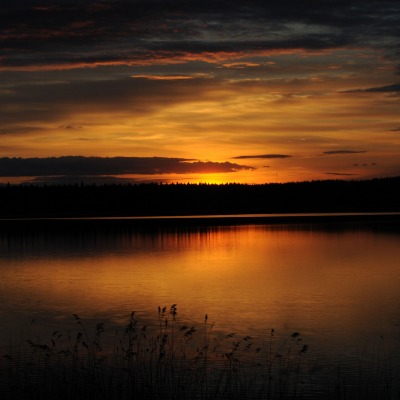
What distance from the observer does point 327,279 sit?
32250 mm

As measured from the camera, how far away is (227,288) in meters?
29.6

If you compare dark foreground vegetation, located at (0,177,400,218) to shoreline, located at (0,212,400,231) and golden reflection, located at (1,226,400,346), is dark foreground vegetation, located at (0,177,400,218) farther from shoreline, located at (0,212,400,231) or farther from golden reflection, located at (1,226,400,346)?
golden reflection, located at (1,226,400,346)

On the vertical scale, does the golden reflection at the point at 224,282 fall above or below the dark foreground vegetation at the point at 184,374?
below

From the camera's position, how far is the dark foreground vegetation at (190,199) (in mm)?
173000

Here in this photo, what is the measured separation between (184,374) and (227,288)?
1460 cm

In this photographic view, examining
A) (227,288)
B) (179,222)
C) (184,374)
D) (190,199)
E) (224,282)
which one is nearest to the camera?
(184,374)

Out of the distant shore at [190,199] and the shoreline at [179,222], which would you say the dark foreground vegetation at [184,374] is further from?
the distant shore at [190,199]

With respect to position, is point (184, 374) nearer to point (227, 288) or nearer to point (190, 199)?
point (227, 288)

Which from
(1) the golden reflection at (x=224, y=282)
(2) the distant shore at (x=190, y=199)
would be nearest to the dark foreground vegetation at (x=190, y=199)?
(2) the distant shore at (x=190, y=199)

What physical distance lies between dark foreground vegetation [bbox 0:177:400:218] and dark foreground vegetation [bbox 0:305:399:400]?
5879 inches

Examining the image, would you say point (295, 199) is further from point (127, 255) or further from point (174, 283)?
point (174, 283)

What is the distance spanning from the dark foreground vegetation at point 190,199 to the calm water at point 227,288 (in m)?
120

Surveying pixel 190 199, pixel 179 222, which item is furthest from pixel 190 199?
pixel 179 222

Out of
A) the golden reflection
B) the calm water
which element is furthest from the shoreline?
the golden reflection
